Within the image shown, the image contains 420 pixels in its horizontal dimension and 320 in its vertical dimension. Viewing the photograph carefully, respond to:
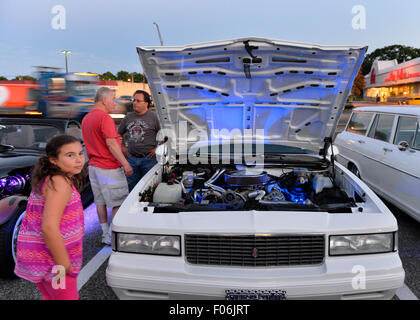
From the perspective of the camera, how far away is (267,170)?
3535 millimetres

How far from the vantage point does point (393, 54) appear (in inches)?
3228

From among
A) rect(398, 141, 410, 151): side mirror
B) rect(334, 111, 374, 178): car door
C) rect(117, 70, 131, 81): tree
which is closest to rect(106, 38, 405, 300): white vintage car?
rect(398, 141, 410, 151): side mirror

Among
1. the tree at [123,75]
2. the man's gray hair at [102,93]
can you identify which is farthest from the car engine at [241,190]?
the tree at [123,75]

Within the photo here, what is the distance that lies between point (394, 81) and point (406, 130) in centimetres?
4543

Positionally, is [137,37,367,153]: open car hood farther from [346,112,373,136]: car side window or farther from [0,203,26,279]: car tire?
[346,112,373,136]: car side window

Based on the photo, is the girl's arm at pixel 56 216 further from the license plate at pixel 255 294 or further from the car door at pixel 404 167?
the car door at pixel 404 167

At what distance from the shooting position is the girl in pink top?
156 cm

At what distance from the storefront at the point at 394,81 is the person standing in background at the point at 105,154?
35166 mm

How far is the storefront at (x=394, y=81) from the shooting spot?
3669 cm

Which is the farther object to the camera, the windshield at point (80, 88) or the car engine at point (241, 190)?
the windshield at point (80, 88)
